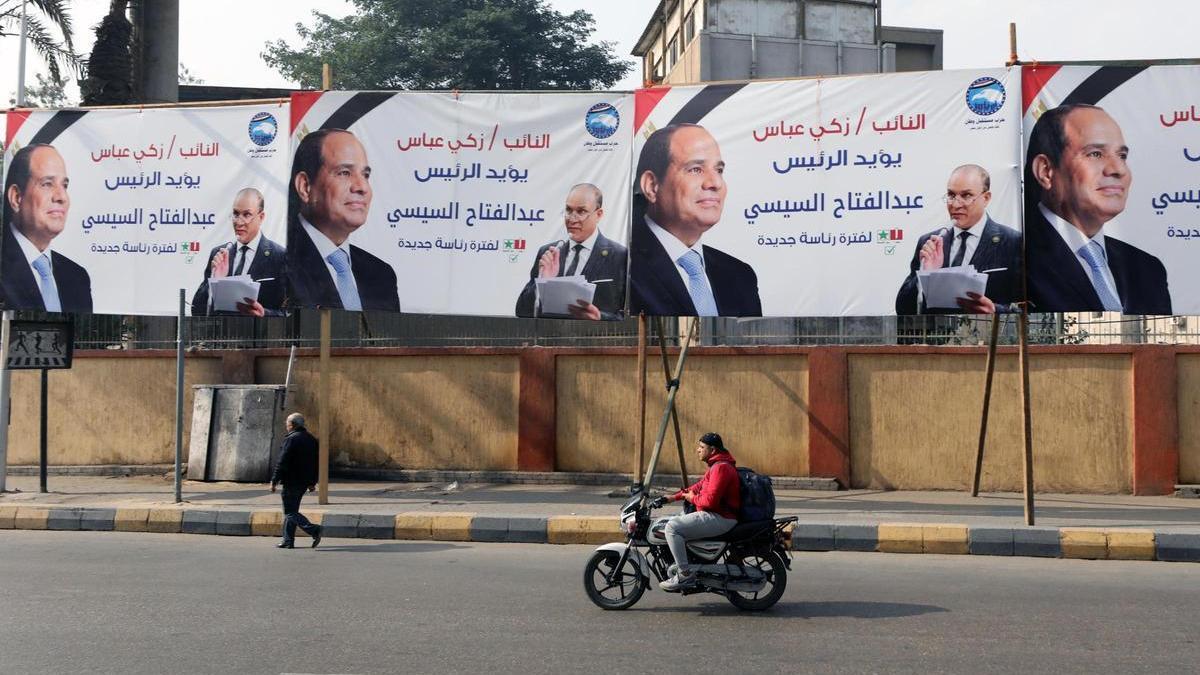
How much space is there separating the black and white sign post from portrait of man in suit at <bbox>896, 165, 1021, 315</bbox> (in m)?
9.67

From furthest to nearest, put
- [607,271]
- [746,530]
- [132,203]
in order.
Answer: [132,203] → [607,271] → [746,530]

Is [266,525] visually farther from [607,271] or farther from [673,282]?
[673,282]

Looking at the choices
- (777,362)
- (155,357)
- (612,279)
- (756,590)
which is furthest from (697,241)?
(155,357)

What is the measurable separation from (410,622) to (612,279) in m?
6.09

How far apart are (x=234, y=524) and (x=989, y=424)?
8561mm

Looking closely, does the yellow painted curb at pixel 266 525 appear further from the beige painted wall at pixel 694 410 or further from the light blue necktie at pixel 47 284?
the light blue necktie at pixel 47 284

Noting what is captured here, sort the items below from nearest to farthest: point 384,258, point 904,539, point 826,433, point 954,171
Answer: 1. point 904,539
2. point 954,171
3. point 384,258
4. point 826,433

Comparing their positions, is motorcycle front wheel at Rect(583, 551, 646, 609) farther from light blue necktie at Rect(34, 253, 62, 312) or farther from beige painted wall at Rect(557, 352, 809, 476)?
light blue necktie at Rect(34, 253, 62, 312)

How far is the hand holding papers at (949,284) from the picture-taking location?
12.0m

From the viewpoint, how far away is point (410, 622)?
7.45m

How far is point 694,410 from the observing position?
1470 cm

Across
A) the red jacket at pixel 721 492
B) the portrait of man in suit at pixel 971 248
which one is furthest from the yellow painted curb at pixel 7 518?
the portrait of man in suit at pixel 971 248

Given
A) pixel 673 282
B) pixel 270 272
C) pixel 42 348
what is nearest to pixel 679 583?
pixel 673 282

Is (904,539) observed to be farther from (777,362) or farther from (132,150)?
(132,150)
